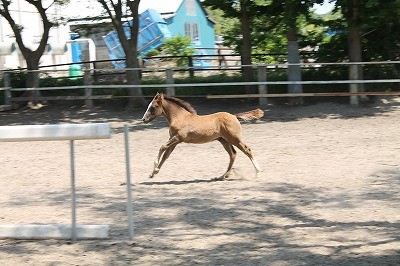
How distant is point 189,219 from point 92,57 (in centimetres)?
3242

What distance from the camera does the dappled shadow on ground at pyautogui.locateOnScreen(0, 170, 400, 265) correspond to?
240 inches

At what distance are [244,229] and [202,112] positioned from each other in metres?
12.0

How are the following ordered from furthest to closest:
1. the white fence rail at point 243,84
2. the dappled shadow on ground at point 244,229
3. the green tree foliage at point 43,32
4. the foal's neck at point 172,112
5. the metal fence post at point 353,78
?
the green tree foliage at point 43,32 → the metal fence post at point 353,78 → the white fence rail at point 243,84 → the foal's neck at point 172,112 → the dappled shadow on ground at point 244,229

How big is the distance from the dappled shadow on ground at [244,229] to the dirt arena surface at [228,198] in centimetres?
1

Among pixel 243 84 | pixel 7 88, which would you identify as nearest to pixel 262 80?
pixel 243 84

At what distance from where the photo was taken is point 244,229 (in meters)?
7.23

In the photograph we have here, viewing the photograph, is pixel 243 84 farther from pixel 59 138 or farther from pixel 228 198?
pixel 59 138

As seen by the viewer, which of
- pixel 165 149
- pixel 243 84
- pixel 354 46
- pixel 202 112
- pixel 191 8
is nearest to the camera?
pixel 165 149

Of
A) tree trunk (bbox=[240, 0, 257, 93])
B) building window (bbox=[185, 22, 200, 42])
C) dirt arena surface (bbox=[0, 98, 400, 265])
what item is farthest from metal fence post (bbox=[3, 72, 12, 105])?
building window (bbox=[185, 22, 200, 42])

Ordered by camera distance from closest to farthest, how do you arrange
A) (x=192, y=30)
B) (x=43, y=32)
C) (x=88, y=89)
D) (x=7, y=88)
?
(x=88, y=89) < (x=7, y=88) < (x=43, y=32) < (x=192, y=30)

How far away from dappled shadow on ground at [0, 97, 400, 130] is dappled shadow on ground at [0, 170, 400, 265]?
26.6 ft

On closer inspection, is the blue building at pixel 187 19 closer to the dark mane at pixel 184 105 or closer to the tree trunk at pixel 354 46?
the tree trunk at pixel 354 46

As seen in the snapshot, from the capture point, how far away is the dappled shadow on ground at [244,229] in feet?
20.0

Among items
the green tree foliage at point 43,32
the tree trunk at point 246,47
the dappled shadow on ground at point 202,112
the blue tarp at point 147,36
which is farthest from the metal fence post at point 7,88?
the blue tarp at point 147,36
